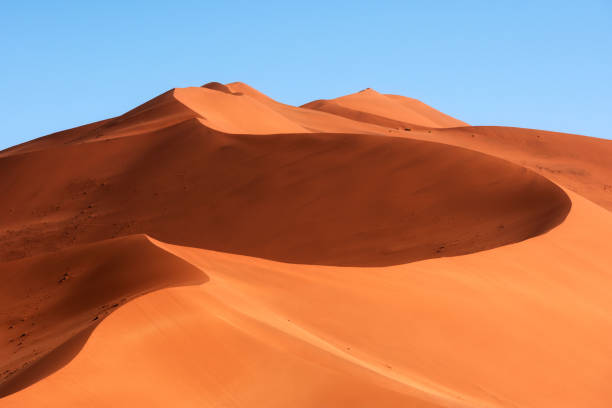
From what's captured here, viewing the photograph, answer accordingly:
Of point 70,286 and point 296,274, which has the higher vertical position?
point 296,274

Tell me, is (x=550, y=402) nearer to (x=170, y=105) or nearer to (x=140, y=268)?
(x=140, y=268)

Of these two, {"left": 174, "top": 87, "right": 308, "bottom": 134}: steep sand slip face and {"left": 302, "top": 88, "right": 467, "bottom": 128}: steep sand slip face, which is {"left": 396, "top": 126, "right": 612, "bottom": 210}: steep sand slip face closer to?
{"left": 174, "top": 87, "right": 308, "bottom": 134}: steep sand slip face

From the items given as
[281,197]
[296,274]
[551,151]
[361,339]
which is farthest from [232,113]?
[361,339]

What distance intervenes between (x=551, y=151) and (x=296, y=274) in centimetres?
2444

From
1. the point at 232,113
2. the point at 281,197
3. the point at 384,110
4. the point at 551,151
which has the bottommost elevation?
the point at 281,197

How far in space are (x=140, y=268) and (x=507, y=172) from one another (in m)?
13.1

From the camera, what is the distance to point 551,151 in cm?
3528

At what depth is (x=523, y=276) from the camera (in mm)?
14609

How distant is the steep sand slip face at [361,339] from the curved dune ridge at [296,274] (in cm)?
3

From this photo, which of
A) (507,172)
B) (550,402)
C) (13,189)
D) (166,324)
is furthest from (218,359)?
(13,189)

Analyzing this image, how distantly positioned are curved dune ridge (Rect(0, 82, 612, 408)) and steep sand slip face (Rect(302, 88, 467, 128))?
18.1 metres

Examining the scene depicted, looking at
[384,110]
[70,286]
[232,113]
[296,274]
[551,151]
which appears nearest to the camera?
[296,274]

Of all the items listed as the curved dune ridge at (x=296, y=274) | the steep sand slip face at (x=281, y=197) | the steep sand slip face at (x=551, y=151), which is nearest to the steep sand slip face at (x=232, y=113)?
the curved dune ridge at (x=296, y=274)

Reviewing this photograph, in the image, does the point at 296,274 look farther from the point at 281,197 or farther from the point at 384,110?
the point at 384,110
